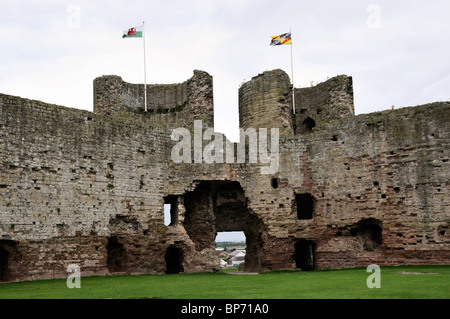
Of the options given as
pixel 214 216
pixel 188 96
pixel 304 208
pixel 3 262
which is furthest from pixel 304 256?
pixel 3 262

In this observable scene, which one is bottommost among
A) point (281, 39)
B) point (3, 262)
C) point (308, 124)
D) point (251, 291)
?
point (251, 291)

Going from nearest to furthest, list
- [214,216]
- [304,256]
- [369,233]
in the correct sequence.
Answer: [369,233], [214,216], [304,256]

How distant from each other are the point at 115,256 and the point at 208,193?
5.29 m

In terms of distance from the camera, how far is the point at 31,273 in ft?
60.7

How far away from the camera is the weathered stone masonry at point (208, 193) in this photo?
19.1 m

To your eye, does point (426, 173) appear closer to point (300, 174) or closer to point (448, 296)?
point (300, 174)

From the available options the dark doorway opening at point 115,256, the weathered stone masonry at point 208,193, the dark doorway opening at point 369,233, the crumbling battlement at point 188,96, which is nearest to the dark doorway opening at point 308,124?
the weathered stone masonry at point 208,193

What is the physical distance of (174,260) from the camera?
24188 mm

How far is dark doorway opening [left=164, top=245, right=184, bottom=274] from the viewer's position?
23453 millimetres

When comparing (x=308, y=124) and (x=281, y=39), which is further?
(x=308, y=124)

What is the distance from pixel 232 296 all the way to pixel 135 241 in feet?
34.9

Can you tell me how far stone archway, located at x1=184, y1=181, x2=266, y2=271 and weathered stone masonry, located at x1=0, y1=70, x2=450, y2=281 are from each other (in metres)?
0.05

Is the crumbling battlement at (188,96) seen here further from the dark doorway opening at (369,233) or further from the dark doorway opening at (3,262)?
the dark doorway opening at (3,262)

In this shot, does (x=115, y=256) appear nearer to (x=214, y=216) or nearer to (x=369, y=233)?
(x=214, y=216)
